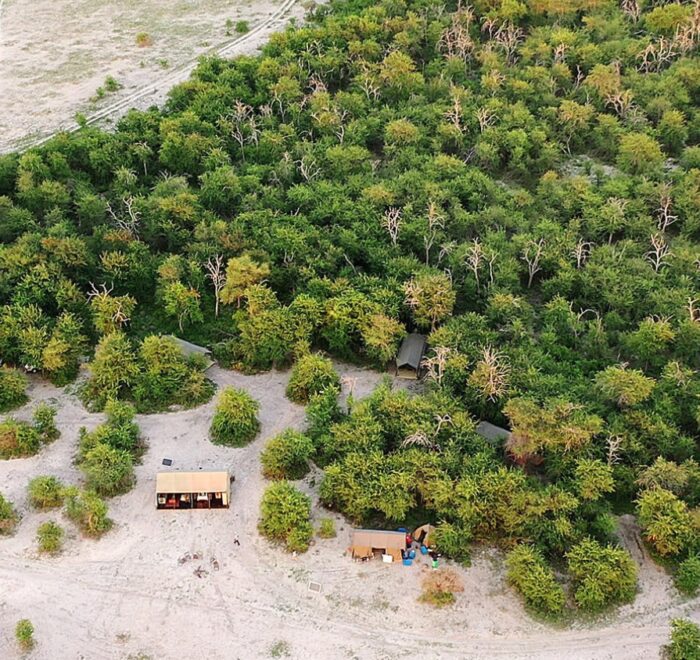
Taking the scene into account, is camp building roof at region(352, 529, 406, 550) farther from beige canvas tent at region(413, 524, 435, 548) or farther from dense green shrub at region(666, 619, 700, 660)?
dense green shrub at region(666, 619, 700, 660)

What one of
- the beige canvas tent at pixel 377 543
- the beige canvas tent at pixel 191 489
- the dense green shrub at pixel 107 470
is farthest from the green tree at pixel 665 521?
the dense green shrub at pixel 107 470

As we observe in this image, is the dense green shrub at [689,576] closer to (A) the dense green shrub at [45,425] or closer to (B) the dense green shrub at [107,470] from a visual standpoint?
(B) the dense green shrub at [107,470]

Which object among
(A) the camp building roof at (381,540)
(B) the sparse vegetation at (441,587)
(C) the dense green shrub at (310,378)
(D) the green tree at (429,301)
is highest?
(D) the green tree at (429,301)

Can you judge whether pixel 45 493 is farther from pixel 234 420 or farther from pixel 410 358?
pixel 410 358

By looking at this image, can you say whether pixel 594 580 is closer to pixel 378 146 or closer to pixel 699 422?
pixel 699 422

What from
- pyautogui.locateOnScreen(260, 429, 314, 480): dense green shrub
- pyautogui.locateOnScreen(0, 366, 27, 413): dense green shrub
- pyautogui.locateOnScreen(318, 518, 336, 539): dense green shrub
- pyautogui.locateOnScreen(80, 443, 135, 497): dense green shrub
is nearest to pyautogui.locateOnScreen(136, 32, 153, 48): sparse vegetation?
pyautogui.locateOnScreen(0, 366, 27, 413): dense green shrub
